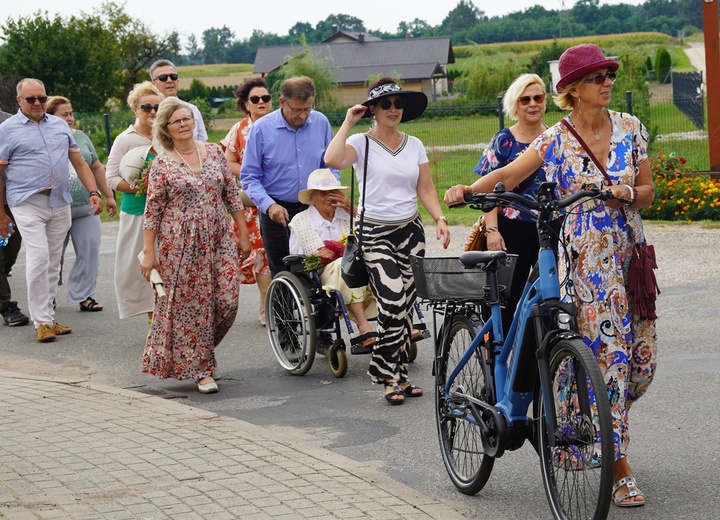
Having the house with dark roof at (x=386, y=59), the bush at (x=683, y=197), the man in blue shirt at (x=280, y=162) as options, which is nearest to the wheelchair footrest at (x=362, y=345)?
the man in blue shirt at (x=280, y=162)

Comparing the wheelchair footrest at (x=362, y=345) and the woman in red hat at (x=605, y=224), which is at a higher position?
the woman in red hat at (x=605, y=224)

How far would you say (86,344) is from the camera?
1043cm

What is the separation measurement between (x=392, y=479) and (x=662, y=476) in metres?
1.28

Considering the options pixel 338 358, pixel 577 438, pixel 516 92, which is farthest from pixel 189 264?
pixel 577 438

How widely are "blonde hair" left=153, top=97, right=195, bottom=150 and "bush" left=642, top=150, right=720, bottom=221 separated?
382 inches

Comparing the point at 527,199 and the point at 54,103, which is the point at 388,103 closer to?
the point at 527,199

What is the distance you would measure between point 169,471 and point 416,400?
2.19m

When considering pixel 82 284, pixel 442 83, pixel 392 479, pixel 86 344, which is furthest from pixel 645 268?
pixel 442 83

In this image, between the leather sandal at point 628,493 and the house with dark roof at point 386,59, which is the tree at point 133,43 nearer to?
the house with dark roof at point 386,59

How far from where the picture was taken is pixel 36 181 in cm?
1074

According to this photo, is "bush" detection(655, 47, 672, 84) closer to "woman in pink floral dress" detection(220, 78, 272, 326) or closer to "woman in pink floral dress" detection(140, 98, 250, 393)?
"woman in pink floral dress" detection(220, 78, 272, 326)

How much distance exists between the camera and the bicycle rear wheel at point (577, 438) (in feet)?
14.5

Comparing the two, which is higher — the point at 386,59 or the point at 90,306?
the point at 386,59

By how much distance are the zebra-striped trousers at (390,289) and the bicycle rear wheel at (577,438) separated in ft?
8.98
